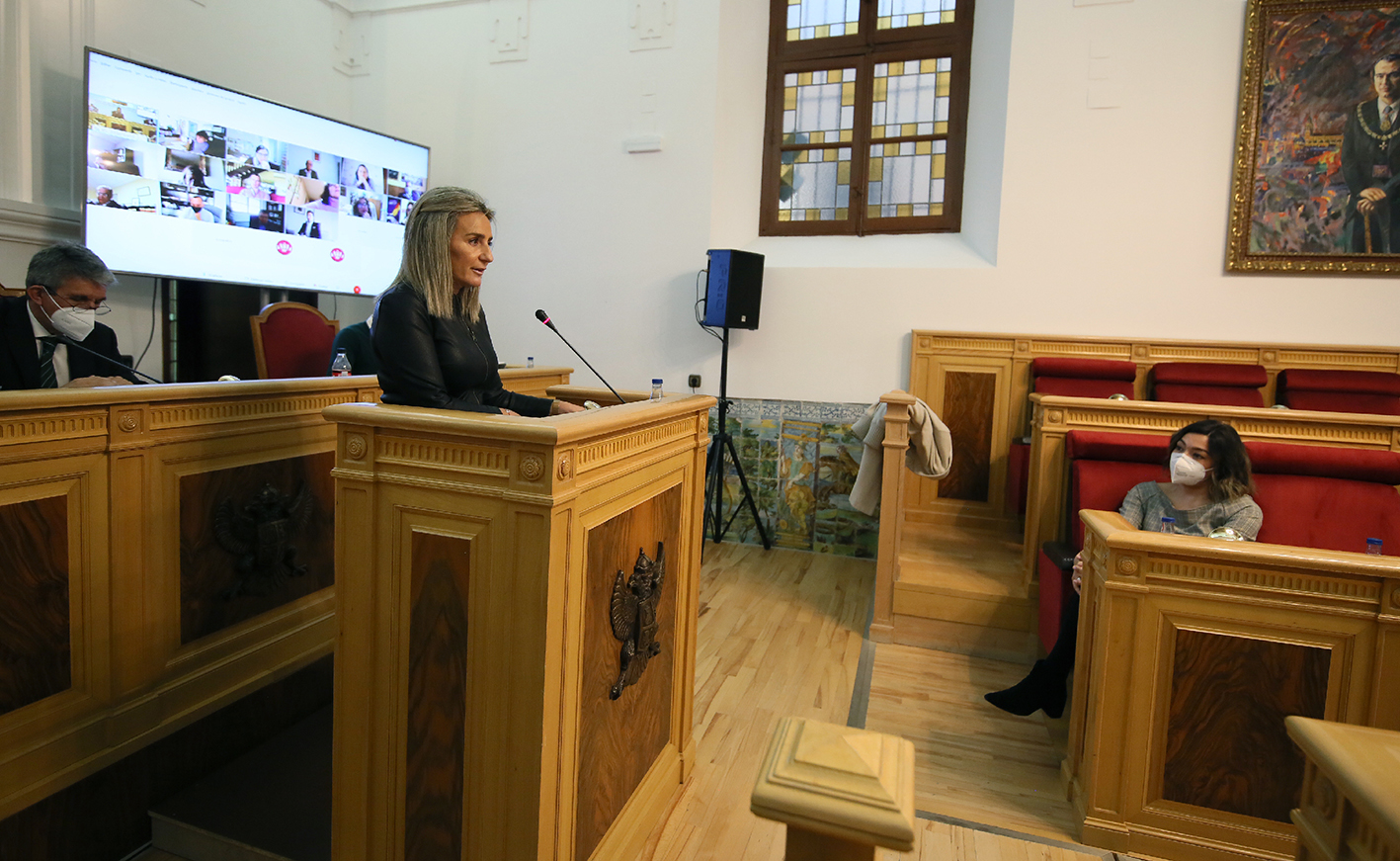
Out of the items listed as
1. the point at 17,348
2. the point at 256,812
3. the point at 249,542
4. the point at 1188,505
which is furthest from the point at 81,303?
the point at 1188,505

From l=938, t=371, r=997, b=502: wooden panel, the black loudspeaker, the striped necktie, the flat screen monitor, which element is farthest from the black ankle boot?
the flat screen monitor

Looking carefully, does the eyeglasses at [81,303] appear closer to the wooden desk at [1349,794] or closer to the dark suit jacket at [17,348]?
the dark suit jacket at [17,348]

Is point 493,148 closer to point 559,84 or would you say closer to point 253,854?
point 559,84

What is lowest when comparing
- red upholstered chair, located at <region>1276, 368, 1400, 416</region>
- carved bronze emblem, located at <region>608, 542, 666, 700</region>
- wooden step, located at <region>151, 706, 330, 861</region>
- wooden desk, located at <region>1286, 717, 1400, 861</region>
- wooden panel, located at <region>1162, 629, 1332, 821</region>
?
wooden step, located at <region>151, 706, 330, 861</region>

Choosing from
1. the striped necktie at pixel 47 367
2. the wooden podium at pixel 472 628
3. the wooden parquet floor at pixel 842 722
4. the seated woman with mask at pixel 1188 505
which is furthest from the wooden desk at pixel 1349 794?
the striped necktie at pixel 47 367

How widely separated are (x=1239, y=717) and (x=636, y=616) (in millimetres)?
1453

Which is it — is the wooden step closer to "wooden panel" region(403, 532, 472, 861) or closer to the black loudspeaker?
"wooden panel" region(403, 532, 472, 861)

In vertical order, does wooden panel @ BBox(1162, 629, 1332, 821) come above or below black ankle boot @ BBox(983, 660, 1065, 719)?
above

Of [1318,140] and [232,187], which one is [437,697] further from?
[1318,140]

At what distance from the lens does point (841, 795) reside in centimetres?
54

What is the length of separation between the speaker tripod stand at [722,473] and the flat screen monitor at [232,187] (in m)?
2.38

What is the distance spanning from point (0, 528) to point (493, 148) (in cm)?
442

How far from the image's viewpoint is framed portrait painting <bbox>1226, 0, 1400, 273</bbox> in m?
4.01

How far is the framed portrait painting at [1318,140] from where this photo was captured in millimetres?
4008
